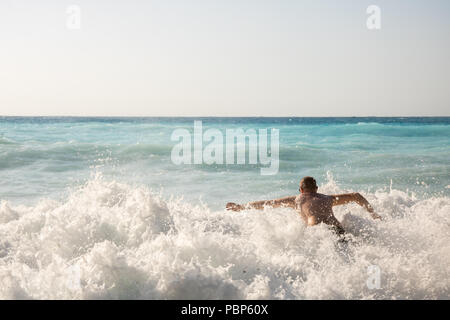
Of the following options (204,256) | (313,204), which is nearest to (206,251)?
(204,256)

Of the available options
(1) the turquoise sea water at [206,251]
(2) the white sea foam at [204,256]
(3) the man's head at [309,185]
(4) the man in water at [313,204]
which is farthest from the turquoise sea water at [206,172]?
(3) the man's head at [309,185]

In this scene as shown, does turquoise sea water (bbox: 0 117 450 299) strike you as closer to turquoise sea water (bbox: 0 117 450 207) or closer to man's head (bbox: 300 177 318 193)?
man's head (bbox: 300 177 318 193)

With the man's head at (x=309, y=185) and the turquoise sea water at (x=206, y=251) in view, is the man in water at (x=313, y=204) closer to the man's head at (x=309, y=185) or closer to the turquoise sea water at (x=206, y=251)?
the man's head at (x=309, y=185)

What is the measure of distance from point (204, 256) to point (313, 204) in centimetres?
192

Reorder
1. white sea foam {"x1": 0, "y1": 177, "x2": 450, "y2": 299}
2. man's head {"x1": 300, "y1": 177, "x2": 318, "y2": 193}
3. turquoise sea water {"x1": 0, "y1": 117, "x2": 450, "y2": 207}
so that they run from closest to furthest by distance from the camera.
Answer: white sea foam {"x1": 0, "y1": 177, "x2": 450, "y2": 299}
man's head {"x1": 300, "y1": 177, "x2": 318, "y2": 193}
turquoise sea water {"x1": 0, "y1": 117, "x2": 450, "y2": 207}

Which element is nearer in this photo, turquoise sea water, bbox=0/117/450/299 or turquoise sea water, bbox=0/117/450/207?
turquoise sea water, bbox=0/117/450/299

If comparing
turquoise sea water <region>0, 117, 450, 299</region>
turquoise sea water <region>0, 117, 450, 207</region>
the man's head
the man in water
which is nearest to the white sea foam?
turquoise sea water <region>0, 117, 450, 299</region>

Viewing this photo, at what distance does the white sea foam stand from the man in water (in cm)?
15

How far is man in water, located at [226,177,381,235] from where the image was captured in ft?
17.7

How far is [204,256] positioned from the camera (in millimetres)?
4473

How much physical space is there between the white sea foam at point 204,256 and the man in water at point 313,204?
15cm

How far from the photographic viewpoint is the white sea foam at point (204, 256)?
3.90 metres

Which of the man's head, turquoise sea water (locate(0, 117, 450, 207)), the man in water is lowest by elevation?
turquoise sea water (locate(0, 117, 450, 207))
